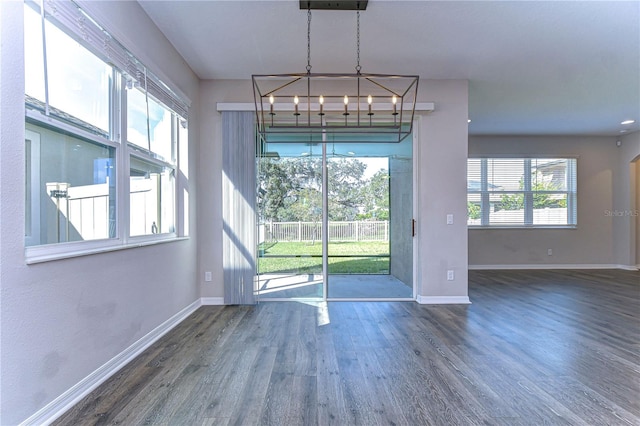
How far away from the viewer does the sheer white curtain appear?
3771mm

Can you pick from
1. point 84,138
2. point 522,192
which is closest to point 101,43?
point 84,138

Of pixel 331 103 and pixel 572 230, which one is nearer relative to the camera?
pixel 331 103

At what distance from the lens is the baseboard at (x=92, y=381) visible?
5.31ft

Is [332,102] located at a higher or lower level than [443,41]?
lower

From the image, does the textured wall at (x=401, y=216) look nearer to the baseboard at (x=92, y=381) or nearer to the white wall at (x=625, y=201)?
the baseboard at (x=92, y=381)

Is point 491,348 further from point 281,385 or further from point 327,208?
point 327,208

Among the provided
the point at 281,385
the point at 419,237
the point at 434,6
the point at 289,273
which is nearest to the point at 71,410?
the point at 281,385

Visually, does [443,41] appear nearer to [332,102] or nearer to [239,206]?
[332,102]

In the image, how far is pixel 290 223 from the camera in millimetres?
3936

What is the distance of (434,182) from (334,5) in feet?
7.65

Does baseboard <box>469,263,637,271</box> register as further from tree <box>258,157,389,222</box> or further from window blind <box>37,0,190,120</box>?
window blind <box>37,0,190,120</box>

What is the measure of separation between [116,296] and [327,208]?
2.51m

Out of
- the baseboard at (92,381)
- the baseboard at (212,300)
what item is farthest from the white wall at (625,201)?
the baseboard at (92,381)

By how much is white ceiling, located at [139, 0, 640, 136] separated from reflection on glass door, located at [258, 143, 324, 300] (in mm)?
1124
